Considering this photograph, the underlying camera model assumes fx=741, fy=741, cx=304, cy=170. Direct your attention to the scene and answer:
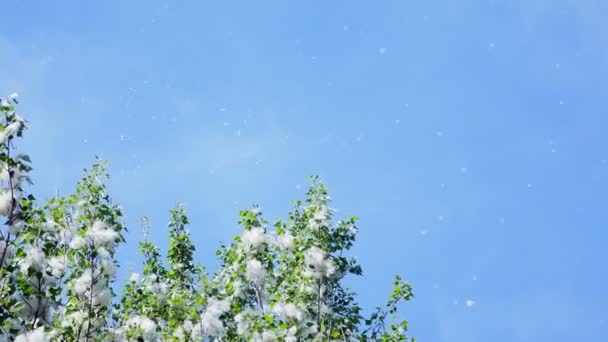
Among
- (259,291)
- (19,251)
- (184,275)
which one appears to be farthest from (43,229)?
(184,275)

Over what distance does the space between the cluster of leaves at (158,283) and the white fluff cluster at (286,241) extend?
0.02 meters

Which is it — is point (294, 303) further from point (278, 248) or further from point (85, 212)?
point (85, 212)

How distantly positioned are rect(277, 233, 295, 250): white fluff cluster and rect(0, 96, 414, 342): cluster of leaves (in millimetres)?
17

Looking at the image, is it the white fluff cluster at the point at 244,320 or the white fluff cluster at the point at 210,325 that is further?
the white fluff cluster at the point at 210,325

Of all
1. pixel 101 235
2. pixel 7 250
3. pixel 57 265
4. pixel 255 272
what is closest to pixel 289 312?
pixel 255 272

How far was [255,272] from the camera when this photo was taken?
11617 mm

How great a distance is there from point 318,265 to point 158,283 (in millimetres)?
4064

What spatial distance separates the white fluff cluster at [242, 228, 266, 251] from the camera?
11.8 meters

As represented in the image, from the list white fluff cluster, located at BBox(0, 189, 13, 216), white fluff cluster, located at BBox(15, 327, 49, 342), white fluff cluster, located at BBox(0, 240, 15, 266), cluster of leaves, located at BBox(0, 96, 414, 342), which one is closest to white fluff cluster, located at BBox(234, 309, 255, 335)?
cluster of leaves, located at BBox(0, 96, 414, 342)

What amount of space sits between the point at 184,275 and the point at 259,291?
116 inches

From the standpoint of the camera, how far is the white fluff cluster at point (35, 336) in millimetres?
7427

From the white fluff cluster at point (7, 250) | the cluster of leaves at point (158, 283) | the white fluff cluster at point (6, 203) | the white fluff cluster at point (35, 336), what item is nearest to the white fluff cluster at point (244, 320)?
the cluster of leaves at point (158, 283)

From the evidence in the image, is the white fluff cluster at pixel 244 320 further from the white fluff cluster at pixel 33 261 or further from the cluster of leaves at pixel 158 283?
the white fluff cluster at pixel 33 261

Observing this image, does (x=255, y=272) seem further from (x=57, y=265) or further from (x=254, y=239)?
(x=57, y=265)
